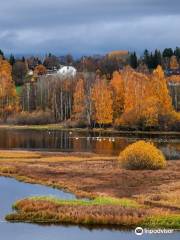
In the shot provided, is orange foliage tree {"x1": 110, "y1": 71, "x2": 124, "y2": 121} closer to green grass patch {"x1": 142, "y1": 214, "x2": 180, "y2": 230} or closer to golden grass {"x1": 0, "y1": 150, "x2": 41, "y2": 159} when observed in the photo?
golden grass {"x1": 0, "y1": 150, "x2": 41, "y2": 159}

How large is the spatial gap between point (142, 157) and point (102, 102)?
227ft

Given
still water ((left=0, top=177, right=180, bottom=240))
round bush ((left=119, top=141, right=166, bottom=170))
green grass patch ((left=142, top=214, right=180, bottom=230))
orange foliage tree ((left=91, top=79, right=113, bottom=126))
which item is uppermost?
orange foliage tree ((left=91, top=79, right=113, bottom=126))

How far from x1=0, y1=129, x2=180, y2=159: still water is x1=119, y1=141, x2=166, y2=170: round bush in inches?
531

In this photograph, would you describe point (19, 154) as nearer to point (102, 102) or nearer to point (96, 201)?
point (96, 201)

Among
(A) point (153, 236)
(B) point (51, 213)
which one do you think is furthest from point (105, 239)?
(B) point (51, 213)

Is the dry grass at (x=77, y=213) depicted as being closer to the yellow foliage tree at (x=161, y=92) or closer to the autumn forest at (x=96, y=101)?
the autumn forest at (x=96, y=101)

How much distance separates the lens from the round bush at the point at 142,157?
6134 cm

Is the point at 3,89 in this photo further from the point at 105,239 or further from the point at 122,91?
the point at 105,239

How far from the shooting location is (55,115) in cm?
14412

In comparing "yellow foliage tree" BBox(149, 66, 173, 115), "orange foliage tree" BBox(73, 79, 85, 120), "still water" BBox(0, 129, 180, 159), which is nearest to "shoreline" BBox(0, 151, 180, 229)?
"still water" BBox(0, 129, 180, 159)

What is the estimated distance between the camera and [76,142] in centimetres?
9775

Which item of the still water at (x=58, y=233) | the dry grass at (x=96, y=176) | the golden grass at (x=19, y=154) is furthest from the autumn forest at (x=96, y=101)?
the still water at (x=58, y=233)

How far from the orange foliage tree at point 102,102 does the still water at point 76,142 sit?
38.8 feet

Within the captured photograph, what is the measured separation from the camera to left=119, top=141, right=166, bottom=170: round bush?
61344 mm
